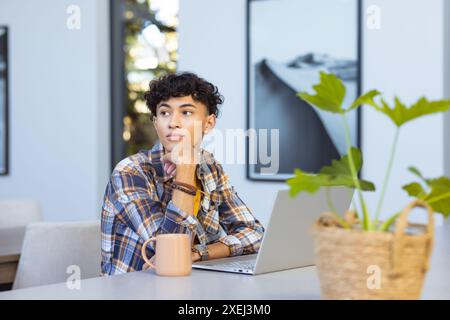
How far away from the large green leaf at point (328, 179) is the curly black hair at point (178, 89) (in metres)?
0.90

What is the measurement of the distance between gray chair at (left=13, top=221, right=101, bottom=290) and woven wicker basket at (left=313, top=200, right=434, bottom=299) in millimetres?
1304

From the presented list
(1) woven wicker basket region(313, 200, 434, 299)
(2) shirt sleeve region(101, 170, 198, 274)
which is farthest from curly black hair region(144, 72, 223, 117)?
(1) woven wicker basket region(313, 200, 434, 299)

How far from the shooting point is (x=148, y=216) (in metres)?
2.02

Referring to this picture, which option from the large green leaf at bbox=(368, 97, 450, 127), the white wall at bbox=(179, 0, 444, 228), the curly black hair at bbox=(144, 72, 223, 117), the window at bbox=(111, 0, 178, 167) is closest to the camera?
the large green leaf at bbox=(368, 97, 450, 127)

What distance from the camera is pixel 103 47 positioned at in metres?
5.18

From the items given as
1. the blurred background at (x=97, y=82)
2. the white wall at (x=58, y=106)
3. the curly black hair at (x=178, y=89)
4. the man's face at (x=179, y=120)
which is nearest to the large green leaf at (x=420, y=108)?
the man's face at (x=179, y=120)

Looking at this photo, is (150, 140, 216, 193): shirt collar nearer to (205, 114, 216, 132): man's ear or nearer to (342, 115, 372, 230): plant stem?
(205, 114, 216, 132): man's ear

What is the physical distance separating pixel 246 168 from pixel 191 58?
75 centimetres

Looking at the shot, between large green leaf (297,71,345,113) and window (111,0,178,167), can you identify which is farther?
window (111,0,178,167)

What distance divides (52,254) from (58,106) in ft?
9.65

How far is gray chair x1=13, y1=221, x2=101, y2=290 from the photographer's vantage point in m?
2.39

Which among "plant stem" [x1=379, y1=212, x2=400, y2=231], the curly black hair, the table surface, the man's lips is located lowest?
the table surface

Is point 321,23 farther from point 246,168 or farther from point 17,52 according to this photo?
Answer: point 17,52

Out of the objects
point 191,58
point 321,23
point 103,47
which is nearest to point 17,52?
point 103,47
